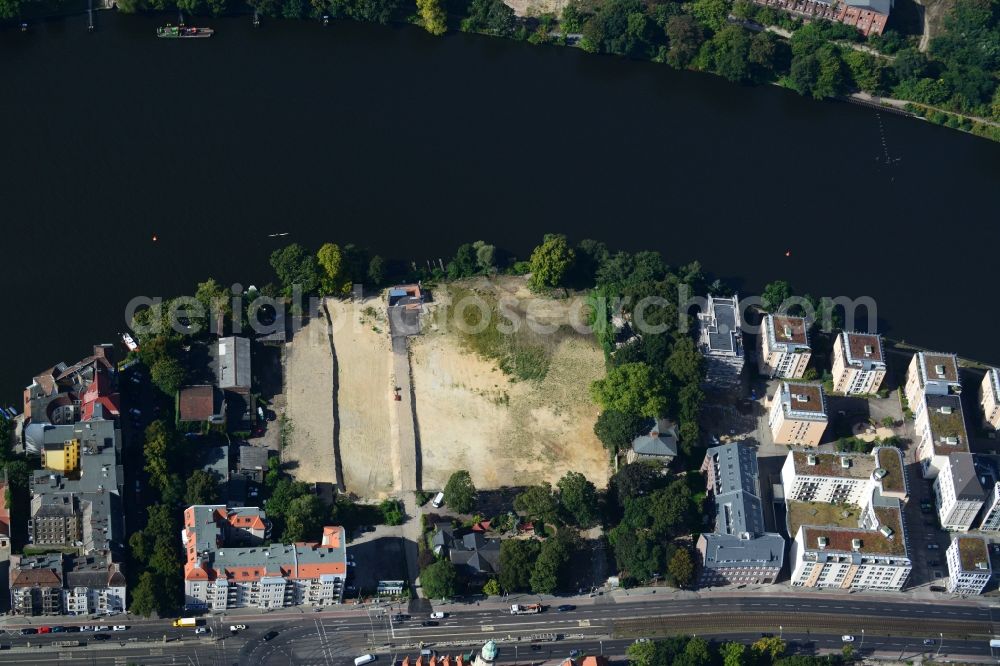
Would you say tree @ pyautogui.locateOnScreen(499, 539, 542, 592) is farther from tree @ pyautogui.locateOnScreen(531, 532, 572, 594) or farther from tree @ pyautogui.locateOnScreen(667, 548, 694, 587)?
tree @ pyautogui.locateOnScreen(667, 548, 694, 587)

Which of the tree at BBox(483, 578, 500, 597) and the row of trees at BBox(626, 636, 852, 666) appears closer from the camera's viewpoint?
the row of trees at BBox(626, 636, 852, 666)

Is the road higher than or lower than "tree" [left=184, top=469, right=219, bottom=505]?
lower

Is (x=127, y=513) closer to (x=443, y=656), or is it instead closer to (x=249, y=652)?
(x=249, y=652)

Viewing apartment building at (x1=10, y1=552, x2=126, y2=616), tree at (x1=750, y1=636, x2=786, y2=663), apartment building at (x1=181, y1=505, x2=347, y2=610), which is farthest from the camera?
tree at (x1=750, y1=636, x2=786, y2=663)

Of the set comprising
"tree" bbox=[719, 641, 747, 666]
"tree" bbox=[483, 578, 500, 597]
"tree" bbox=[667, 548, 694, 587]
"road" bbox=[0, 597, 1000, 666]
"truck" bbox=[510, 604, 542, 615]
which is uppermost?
"tree" bbox=[667, 548, 694, 587]

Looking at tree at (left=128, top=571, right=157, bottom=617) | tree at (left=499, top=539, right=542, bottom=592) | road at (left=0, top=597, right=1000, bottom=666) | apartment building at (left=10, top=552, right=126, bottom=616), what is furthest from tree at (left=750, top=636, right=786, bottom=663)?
apartment building at (left=10, top=552, right=126, bottom=616)

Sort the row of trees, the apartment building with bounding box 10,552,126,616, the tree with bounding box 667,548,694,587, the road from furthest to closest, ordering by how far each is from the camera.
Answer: the tree with bounding box 667,548,694,587
the row of trees
the road
the apartment building with bounding box 10,552,126,616

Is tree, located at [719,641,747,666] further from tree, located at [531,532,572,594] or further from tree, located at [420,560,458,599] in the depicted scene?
tree, located at [420,560,458,599]

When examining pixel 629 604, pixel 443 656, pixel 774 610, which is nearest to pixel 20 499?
pixel 443 656
